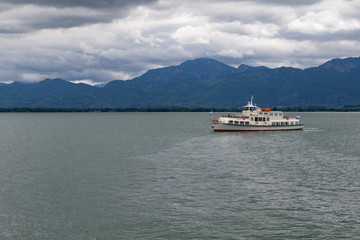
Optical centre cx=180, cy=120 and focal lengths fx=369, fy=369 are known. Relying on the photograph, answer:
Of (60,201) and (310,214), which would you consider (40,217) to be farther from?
(310,214)

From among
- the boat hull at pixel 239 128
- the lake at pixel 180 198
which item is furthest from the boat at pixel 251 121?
the lake at pixel 180 198

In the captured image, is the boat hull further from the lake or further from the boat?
the lake

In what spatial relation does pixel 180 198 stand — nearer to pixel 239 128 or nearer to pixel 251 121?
pixel 239 128

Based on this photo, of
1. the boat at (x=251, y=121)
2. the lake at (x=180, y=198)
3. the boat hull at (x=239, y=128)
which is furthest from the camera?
the boat at (x=251, y=121)

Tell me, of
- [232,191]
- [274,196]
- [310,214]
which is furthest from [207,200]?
[310,214]

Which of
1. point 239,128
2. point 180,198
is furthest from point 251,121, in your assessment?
point 180,198

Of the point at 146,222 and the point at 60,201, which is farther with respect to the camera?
the point at 60,201

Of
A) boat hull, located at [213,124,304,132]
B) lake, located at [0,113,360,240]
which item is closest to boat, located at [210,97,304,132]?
boat hull, located at [213,124,304,132]

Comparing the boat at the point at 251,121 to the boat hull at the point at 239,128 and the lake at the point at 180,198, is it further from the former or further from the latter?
the lake at the point at 180,198

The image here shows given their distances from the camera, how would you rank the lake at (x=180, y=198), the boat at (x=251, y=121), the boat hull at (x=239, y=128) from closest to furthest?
the lake at (x=180, y=198) → the boat hull at (x=239, y=128) → the boat at (x=251, y=121)

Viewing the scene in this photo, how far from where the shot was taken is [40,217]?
31938 millimetres

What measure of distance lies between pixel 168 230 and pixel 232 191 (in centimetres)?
1338

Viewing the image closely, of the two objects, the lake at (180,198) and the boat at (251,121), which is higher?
the boat at (251,121)

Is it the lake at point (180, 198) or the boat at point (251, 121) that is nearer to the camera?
the lake at point (180, 198)
